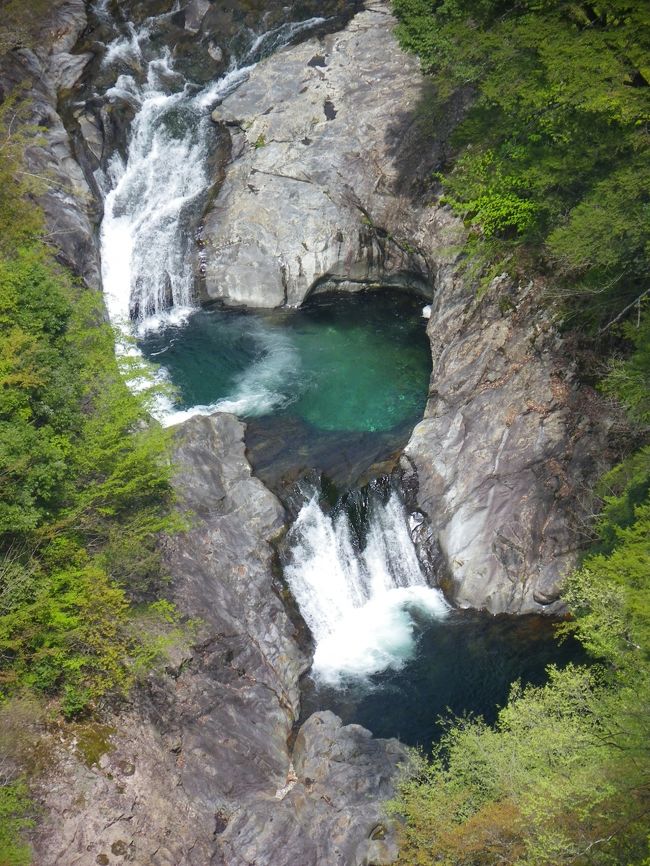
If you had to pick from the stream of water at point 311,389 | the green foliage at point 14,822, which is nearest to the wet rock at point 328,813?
the stream of water at point 311,389

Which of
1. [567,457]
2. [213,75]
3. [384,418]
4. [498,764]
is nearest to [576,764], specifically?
[498,764]

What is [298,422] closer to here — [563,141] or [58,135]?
[563,141]

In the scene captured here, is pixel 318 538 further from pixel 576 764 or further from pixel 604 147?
pixel 604 147

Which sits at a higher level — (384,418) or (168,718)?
(384,418)

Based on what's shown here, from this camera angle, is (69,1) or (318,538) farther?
(69,1)

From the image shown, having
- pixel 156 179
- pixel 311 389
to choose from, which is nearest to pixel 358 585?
pixel 311 389

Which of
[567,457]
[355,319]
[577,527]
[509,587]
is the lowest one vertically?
[509,587]

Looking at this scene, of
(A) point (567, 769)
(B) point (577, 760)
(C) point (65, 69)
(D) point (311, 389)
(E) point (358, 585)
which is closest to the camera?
(A) point (567, 769)

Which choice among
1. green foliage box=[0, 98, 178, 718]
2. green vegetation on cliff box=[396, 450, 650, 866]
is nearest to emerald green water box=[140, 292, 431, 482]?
green foliage box=[0, 98, 178, 718]

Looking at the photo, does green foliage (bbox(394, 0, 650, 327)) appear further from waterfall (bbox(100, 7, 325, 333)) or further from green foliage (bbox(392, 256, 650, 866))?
waterfall (bbox(100, 7, 325, 333))
